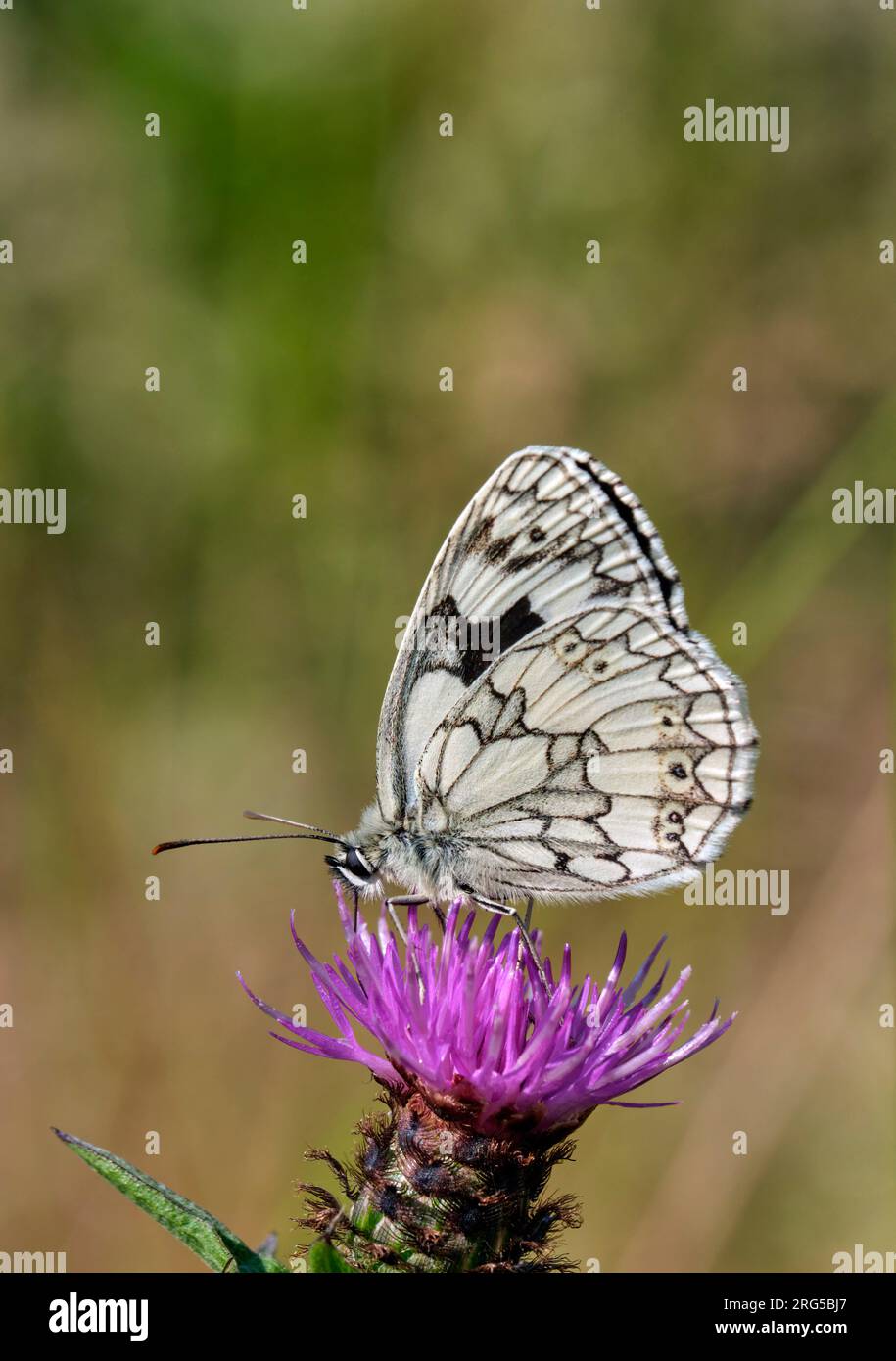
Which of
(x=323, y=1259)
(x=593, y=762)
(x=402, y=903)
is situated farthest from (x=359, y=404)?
(x=323, y=1259)

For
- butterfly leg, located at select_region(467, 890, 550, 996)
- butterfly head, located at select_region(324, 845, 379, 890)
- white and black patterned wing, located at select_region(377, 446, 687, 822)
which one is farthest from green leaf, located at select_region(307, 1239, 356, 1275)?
white and black patterned wing, located at select_region(377, 446, 687, 822)

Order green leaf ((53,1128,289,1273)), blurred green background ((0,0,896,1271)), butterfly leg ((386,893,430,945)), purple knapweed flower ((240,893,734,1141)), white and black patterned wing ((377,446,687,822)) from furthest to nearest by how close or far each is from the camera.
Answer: blurred green background ((0,0,896,1271))
white and black patterned wing ((377,446,687,822))
butterfly leg ((386,893,430,945))
purple knapweed flower ((240,893,734,1141))
green leaf ((53,1128,289,1273))

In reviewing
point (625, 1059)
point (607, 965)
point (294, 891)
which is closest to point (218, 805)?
point (294, 891)

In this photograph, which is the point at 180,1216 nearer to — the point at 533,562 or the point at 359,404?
the point at 533,562

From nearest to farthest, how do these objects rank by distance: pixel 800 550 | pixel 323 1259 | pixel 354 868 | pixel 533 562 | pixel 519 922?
pixel 323 1259 < pixel 519 922 < pixel 354 868 < pixel 533 562 < pixel 800 550

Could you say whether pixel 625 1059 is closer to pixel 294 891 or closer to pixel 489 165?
pixel 294 891

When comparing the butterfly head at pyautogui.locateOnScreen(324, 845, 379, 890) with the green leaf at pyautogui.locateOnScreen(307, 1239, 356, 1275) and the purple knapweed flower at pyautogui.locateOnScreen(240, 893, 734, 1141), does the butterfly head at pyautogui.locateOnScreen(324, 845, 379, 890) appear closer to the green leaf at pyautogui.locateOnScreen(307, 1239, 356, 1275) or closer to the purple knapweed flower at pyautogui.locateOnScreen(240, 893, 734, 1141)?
the purple knapweed flower at pyautogui.locateOnScreen(240, 893, 734, 1141)
